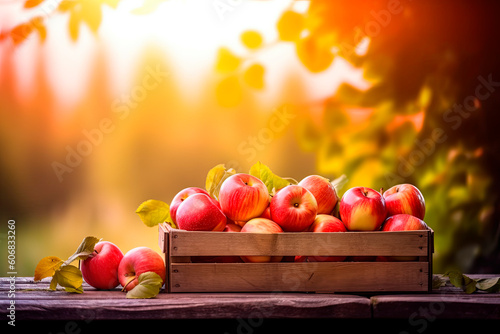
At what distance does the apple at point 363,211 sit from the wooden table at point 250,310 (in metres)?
0.21

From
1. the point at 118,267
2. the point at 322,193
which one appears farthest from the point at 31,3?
the point at 322,193

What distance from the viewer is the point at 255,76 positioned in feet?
8.81

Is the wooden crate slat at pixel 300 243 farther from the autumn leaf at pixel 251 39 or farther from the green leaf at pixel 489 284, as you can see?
the autumn leaf at pixel 251 39

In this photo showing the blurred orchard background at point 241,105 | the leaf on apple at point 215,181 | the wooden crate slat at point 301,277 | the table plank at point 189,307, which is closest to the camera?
the table plank at point 189,307

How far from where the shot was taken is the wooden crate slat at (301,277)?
135 cm

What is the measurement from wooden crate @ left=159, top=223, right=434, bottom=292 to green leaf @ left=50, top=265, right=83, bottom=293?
203 mm

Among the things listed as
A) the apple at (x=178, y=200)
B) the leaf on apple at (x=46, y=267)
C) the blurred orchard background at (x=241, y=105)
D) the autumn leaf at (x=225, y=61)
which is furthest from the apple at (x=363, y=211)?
the autumn leaf at (x=225, y=61)

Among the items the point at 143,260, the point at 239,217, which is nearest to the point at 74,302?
the point at 143,260

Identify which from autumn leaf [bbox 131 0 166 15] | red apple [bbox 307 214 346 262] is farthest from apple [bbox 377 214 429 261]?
autumn leaf [bbox 131 0 166 15]

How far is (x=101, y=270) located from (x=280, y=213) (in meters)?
0.45

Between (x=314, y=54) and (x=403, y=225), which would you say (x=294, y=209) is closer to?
(x=403, y=225)

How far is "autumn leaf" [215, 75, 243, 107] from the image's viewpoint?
2.67 meters

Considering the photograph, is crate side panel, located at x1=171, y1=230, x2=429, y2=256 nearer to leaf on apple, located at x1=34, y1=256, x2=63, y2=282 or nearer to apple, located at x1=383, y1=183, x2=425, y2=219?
apple, located at x1=383, y1=183, x2=425, y2=219

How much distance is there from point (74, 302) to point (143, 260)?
21cm
